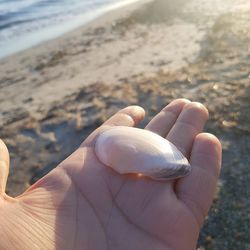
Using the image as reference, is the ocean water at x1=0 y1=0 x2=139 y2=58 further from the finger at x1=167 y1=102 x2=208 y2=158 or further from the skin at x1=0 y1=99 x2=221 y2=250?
the skin at x1=0 y1=99 x2=221 y2=250

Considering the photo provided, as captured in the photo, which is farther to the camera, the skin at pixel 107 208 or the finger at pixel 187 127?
the finger at pixel 187 127

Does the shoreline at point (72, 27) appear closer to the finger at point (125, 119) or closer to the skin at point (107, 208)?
the finger at point (125, 119)

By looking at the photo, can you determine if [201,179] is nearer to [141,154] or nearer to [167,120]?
[141,154]

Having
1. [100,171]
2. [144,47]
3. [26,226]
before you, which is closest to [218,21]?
[144,47]

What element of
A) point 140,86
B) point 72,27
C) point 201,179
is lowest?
point 72,27

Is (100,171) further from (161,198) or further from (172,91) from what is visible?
(172,91)

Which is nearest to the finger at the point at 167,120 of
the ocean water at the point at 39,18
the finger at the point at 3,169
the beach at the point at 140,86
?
the beach at the point at 140,86

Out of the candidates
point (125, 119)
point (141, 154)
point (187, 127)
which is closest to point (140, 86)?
point (125, 119)
